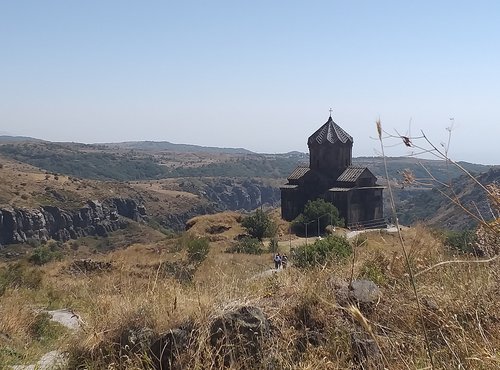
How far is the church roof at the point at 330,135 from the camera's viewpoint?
3634 cm

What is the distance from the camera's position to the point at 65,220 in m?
84.6

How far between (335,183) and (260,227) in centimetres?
869

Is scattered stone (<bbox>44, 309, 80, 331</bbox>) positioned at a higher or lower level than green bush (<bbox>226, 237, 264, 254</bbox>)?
higher

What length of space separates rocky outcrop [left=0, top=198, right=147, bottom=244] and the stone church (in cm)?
5187

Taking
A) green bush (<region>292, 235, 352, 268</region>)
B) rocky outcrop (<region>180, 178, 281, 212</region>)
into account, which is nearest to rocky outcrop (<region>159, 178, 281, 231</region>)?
rocky outcrop (<region>180, 178, 281, 212</region>)

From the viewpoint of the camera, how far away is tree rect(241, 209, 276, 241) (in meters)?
29.3

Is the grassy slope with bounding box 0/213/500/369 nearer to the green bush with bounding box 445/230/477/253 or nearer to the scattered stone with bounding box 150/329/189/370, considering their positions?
the scattered stone with bounding box 150/329/189/370

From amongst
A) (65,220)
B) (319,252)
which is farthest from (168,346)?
(65,220)

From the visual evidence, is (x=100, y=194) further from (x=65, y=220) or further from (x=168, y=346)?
(x=168, y=346)

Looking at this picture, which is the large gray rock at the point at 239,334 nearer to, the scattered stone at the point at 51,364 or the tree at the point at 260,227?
the scattered stone at the point at 51,364

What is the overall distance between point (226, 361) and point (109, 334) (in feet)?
3.52

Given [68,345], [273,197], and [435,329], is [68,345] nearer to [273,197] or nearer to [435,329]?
[435,329]

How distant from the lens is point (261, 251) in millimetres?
22438

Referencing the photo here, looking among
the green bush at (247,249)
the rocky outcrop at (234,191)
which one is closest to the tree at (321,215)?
the green bush at (247,249)
